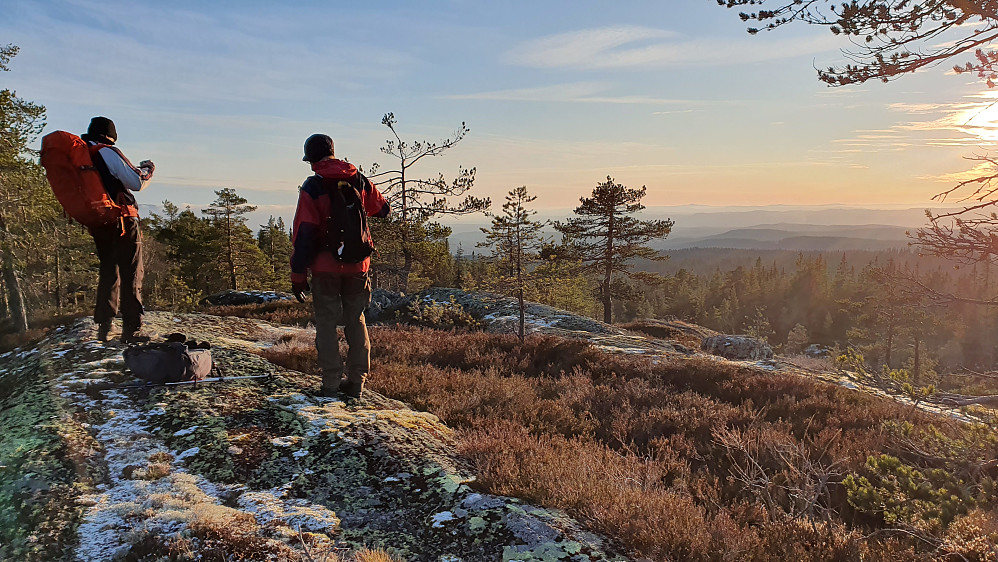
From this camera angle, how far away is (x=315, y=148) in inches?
188

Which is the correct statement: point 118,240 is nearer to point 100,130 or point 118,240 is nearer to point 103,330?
point 100,130

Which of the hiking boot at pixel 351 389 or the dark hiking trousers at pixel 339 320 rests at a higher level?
the dark hiking trousers at pixel 339 320

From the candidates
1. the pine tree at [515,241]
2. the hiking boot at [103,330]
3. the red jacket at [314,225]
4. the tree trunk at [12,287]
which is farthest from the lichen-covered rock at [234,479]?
the tree trunk at [12,287]

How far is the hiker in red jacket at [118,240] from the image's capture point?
506cm

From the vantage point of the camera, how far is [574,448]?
185 inches

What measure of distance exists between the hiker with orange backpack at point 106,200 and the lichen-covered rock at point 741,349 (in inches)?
729

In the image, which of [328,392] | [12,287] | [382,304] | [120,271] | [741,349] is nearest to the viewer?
[328,392]

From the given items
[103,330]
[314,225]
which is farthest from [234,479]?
[103,330]

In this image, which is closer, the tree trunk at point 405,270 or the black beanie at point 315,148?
the black beanie at point 315,148

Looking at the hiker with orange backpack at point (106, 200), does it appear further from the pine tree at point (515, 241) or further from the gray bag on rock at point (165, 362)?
the pine tree at point (515, 241)

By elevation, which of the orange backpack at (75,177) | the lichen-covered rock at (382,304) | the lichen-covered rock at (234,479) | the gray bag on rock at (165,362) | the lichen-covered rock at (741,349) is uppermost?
the orange backpack at (75,177)

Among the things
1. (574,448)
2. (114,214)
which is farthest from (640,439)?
(114,214)

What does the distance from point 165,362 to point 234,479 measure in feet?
7.32

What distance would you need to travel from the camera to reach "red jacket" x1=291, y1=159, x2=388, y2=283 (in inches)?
183
